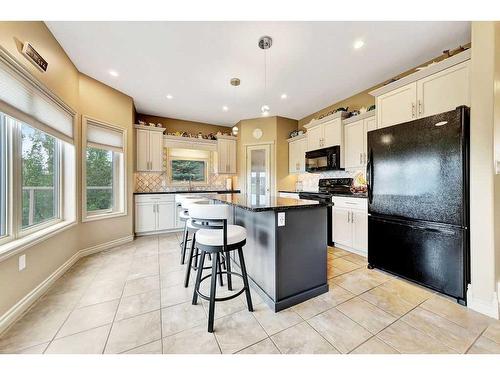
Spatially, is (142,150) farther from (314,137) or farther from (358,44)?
(358,44)

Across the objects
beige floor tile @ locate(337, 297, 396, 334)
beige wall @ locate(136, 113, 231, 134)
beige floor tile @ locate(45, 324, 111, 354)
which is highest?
beige wall @ locate(136, 113, 231, 134)

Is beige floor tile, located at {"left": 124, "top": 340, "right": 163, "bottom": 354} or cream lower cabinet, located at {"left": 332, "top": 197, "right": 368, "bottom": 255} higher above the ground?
cream lower cabinet, located at {"left": 332, "top": 197, "right": 368, "bottom": 255}

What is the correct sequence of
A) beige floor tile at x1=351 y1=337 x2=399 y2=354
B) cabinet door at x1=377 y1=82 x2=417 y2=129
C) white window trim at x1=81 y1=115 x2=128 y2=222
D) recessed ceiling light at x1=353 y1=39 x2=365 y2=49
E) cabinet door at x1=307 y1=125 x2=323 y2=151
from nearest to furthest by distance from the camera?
beige floor tile at x1=351 y1=337 x2=399 y2=354 < recessed ceiling light at x1=353 y1=39 x2=365 y2=49 < cabinet door at x1=377 y1=82 x2=417 y2=129 < white window trim at x1=81 y1=115 x2=128 y2=222 < cabinet door at x1=307 y1=125 x2=323 y2=151

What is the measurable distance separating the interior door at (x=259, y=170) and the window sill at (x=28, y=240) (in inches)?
140

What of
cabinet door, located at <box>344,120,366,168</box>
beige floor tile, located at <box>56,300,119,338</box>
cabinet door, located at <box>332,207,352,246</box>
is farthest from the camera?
cabinet door, located at <box>344,120,366,168</box>

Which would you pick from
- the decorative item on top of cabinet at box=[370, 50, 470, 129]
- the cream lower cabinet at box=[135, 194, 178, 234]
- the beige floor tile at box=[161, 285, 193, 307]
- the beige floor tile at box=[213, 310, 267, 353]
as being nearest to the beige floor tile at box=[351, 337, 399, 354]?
the beige floor tile at box=[213, 310, 267, 353]

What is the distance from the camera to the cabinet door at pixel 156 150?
14.7 ft

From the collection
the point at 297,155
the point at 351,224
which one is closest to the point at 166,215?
the point at 297,155

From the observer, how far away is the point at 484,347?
1.31 metres

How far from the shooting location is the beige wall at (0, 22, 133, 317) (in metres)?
1.67

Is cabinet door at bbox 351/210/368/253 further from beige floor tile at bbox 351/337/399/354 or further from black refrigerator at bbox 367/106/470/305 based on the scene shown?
beige floor tile at bbox 351/337/399/354

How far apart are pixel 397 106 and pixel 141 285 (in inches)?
148

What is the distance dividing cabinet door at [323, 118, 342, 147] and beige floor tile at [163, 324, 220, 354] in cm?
348

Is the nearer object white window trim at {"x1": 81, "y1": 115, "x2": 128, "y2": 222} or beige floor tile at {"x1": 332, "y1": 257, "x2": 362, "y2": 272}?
beige floor tile at {"x1": 332, "y1": 257, "x2": 362, "y2": 272}
